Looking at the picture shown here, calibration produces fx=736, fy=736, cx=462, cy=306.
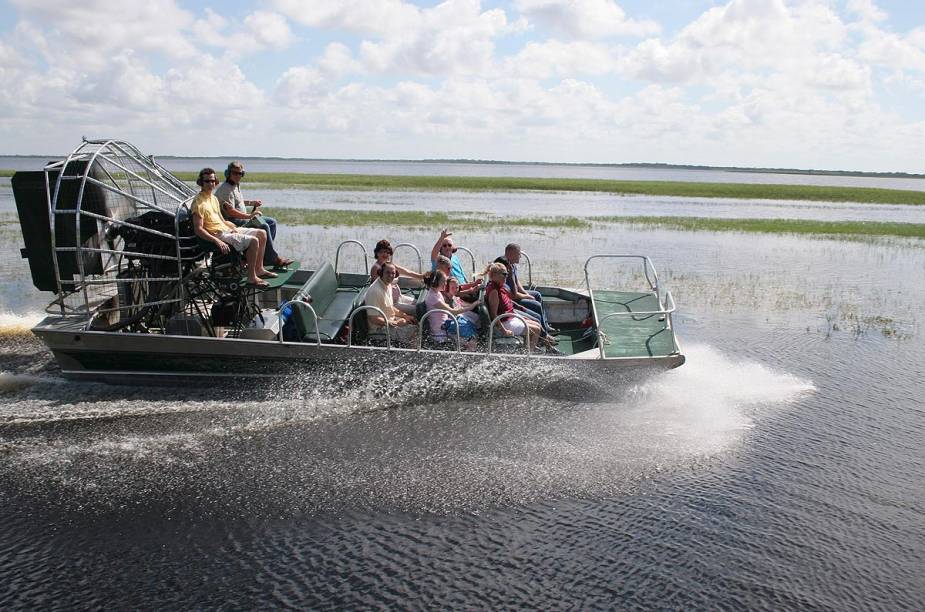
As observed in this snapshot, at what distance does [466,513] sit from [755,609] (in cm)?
250

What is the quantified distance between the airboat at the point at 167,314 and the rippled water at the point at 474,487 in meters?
0.33

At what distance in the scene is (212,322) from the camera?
10000mm

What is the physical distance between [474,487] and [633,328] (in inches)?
167

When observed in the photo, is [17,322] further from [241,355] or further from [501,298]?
[501,298]

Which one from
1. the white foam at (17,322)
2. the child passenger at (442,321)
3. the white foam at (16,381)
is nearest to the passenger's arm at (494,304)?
the child passenger at (442,321)

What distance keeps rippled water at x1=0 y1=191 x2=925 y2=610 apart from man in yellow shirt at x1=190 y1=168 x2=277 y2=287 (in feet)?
5.51

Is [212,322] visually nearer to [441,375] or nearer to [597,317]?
[441,375]

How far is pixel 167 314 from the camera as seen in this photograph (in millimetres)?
10047

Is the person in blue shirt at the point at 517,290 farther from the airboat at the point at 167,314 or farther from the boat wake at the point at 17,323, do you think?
the boat wake at the point at 17,323

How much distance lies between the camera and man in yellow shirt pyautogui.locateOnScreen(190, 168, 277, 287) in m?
9.33

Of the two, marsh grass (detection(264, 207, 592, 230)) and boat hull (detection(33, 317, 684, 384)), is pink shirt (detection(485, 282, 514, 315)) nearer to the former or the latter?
boat hull (detection(33, 317, 684, 384))

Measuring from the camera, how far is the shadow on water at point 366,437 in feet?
22.8

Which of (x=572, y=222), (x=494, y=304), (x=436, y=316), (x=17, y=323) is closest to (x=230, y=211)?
(x=436, y=316)

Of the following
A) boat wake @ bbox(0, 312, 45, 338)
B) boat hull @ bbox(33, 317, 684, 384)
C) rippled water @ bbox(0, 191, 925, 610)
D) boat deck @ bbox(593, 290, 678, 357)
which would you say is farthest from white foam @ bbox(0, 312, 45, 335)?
boat deck @ bbox(593, 290, 678, 357)
